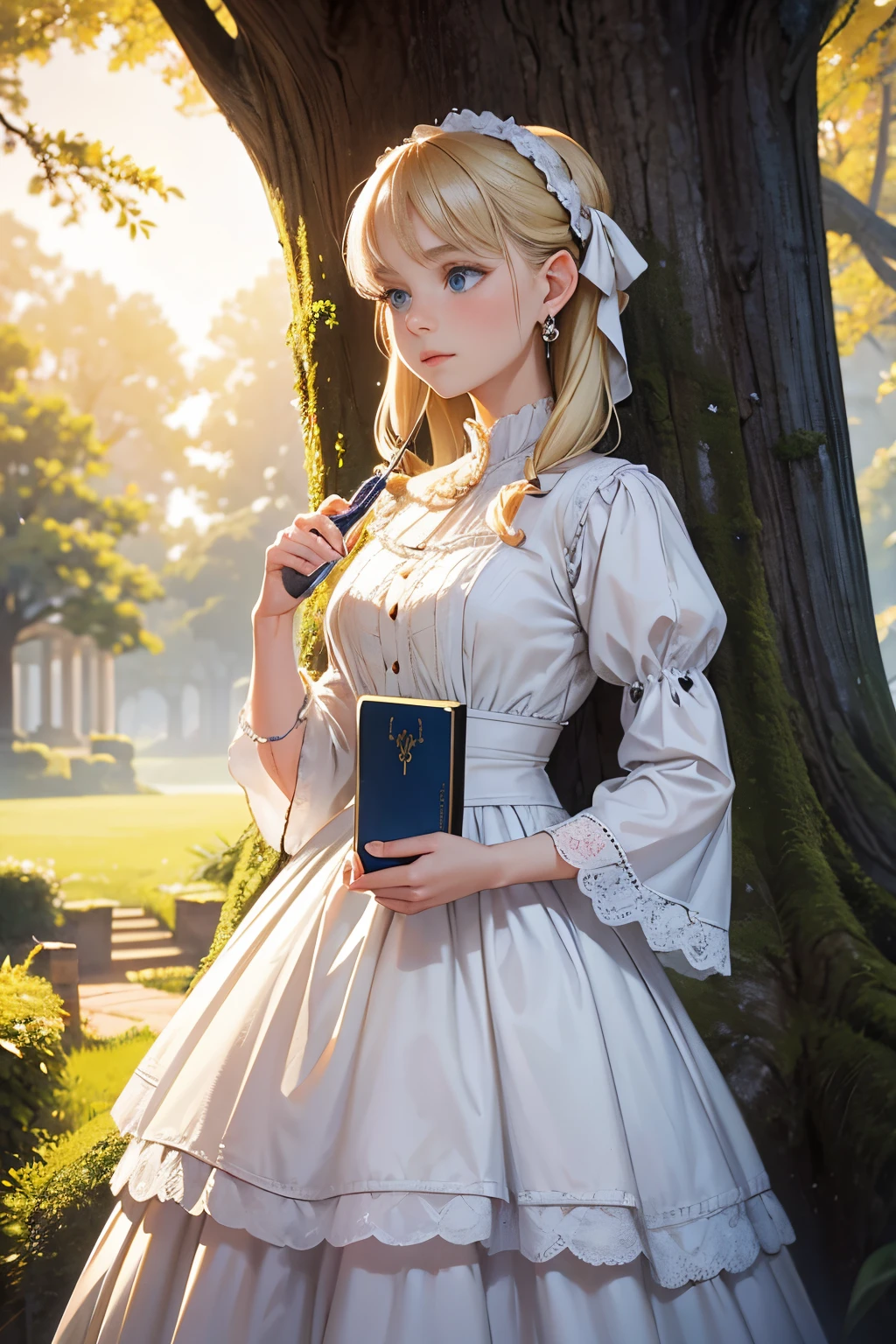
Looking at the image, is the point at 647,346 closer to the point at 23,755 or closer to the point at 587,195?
the point at 587,195

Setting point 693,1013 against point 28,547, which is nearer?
point 693,1013

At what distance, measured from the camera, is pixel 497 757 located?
4.92 feet

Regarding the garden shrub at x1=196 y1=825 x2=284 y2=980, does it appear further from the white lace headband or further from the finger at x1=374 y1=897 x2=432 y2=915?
the white lace headband

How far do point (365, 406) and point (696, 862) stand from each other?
1214 mm

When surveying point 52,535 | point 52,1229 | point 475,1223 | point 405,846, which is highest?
point 52,535

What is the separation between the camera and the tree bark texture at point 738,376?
68.3 inches

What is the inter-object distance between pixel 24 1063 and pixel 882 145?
482 centimetres

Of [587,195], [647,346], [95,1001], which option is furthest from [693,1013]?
[95,1001]

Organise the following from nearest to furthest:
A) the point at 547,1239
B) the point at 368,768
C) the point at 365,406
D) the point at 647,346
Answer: the point at 547,1239 < the point at 368,768 < the point at 647,346 < the point at 365,406

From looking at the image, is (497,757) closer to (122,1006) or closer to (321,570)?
(321,570)

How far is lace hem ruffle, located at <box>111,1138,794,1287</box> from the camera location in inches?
45.5

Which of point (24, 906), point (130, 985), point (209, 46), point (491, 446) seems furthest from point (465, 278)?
point (130, 985)

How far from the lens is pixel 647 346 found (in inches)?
76.9

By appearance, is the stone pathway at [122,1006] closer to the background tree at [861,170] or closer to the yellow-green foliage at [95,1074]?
the yellow-green foliage at [95,1074]
